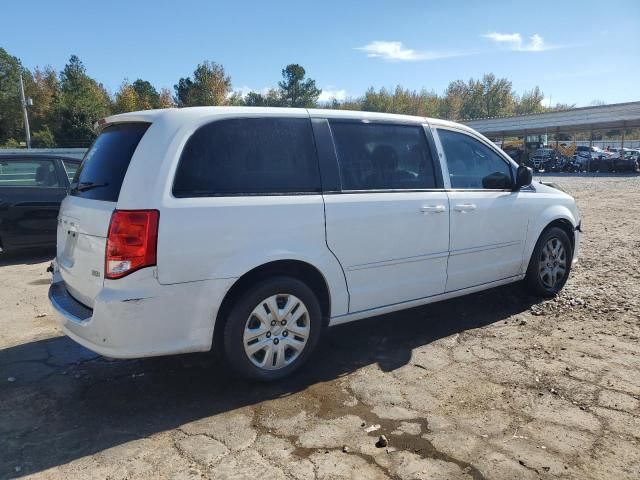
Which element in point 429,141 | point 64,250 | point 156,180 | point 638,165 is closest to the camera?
point 156,180

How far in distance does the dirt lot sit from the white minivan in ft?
1.38

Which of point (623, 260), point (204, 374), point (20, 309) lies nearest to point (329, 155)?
point (204, 374)

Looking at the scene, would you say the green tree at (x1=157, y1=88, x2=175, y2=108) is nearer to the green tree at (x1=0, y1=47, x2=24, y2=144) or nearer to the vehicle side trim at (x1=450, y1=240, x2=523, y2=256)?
the green tree at (x1=0, y1=47, x2=24, y2=144)

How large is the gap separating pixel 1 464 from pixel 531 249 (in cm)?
479

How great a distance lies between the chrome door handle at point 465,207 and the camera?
14.5 feet

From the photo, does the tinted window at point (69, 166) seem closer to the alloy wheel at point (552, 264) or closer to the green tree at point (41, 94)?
the alloy wheel at point (552, 264)

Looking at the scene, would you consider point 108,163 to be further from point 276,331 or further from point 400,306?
point 400,306

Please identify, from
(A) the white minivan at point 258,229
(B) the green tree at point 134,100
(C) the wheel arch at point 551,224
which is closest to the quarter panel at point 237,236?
(A) the white minivan at point 258,229

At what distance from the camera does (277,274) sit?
11.7 ft

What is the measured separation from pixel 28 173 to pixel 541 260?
734 cm

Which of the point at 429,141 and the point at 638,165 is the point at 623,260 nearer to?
the point at 429,141

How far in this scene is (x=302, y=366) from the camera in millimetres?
3928

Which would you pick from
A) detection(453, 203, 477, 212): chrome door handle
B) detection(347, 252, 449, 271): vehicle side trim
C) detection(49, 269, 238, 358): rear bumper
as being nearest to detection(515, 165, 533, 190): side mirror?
detection(453, 203, 477, 212): chrome door handle

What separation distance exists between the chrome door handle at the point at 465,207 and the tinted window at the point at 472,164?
191mm
